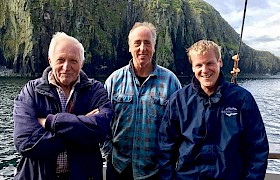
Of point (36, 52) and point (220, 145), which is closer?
point (220, 145)

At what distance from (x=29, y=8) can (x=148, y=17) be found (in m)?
35.3

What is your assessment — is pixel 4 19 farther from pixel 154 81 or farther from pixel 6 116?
pixel 154 81

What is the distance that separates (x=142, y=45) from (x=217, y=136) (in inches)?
51.5

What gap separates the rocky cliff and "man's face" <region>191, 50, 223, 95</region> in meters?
75.4

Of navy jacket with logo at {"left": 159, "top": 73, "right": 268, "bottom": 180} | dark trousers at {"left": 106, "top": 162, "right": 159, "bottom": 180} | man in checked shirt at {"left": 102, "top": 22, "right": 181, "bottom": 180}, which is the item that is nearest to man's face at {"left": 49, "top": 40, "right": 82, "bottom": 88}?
man in checked shirt at {"left": 102, "top": 22, "right": 181, "bottom": 180}

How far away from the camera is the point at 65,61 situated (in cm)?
272

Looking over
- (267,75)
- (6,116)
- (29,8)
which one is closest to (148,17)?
(29,8)

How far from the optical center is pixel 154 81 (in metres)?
3.54

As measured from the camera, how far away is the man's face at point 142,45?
343cm

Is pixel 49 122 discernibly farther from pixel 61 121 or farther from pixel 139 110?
pixel 139 110

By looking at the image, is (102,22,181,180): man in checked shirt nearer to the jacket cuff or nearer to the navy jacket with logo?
the navy jacket with logo

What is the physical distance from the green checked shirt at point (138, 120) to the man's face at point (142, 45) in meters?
0.18

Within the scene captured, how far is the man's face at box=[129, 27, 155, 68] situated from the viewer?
343cm

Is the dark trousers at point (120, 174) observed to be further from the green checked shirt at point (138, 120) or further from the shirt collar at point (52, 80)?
the shirt collar at point (52, 80)
